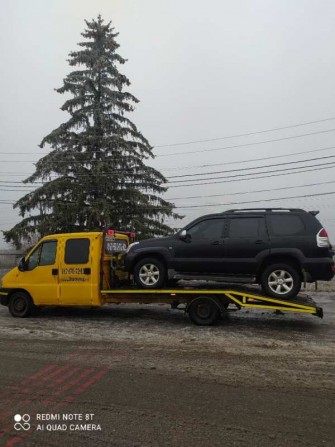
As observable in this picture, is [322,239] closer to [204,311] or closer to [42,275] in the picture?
[204,311]

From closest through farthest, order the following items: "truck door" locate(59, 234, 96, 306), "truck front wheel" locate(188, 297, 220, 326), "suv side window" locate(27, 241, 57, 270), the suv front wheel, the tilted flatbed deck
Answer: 1. the suv front wheel
2. the tilted flatbed deck
3. "truck front wheel" locate(188, 297, 220, 326)
4. "truck door" locate(59, 234, 96, 306)
5. "suv side window" locate(27, 241, 57, 270)

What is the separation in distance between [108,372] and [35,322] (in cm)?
448

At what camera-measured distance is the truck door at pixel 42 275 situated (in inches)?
393

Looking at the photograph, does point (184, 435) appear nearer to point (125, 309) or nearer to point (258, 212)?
point (258, 212)

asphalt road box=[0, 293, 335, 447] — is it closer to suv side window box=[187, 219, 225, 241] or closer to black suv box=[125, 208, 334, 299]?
black suv box=[125, 208, 334, 299]

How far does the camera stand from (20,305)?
1048 cm

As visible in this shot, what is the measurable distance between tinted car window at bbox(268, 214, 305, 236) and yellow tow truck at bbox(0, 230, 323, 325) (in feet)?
4.38

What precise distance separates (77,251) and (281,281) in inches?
178

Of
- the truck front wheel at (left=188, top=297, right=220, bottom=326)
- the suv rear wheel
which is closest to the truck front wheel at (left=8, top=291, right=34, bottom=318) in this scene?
the suv rear wheel

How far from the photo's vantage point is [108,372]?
5930mm

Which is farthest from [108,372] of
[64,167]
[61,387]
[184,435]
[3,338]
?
[64,167]

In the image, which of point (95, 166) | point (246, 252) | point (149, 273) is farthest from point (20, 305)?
point (95, 166)

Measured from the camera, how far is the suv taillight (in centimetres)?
830

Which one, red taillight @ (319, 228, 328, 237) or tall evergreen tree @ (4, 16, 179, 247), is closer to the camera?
red taillight @ (319, 228, 328, 237)
